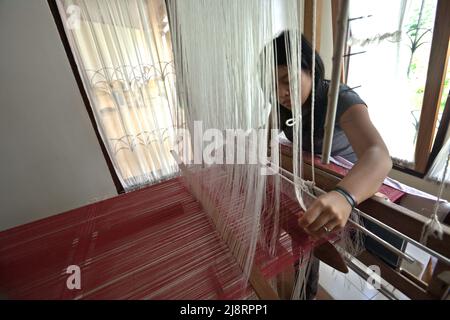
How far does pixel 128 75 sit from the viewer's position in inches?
59.6

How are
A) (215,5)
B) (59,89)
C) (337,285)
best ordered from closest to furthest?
1. (215,5)
2. (337,285)
3. (59,89)

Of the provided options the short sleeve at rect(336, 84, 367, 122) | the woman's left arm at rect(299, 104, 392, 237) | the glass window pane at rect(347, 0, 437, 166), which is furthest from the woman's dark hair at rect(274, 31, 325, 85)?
the glass window pane at rect(347, 0, 437, 166)

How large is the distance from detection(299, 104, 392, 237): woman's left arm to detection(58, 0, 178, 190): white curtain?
1016 millimetres

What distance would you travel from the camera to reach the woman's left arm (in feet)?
1.49

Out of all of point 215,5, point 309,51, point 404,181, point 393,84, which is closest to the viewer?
point 215,5

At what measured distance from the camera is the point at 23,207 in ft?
4.83

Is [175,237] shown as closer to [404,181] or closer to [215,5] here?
[215,5]

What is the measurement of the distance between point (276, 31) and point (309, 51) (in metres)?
0.31

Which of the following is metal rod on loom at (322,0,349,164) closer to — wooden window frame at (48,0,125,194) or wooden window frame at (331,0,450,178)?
wooden window frame at (331,0,450,178)

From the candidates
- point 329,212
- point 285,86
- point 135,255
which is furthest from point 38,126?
point 329,212

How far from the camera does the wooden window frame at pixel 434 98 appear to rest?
47.6 inches

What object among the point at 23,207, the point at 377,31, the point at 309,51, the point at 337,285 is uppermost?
the point at 377,31
